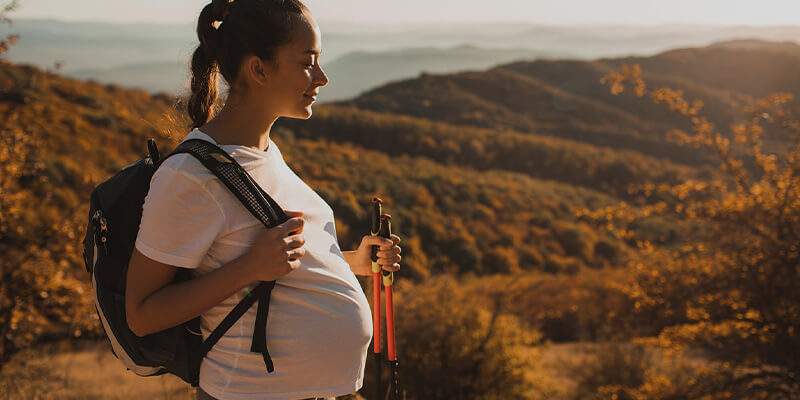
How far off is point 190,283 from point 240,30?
0.62 meters

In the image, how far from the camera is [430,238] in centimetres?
1714

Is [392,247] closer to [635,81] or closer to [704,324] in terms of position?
[704,324]

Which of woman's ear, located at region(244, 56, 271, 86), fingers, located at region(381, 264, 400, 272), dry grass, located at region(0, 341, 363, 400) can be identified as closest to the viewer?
woman's ear, located at region(244, 56, 271, 86)

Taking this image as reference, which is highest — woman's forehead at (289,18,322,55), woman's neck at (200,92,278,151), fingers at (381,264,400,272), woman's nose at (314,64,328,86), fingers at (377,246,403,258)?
woman's forehead at (289,18,322,55)

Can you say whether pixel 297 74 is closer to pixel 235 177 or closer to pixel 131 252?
pixel 235 177

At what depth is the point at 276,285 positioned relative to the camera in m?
1.37

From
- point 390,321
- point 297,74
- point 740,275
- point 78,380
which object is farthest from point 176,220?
point 78,380

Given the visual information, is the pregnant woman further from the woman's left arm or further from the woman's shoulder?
the woman's left arm

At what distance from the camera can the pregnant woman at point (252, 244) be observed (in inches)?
48.8

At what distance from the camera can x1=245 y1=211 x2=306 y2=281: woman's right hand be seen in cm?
127

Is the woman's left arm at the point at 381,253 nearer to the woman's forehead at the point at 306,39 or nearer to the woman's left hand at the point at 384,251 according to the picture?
the woman's left hand at the point at 384,251

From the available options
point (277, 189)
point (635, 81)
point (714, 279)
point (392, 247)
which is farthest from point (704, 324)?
point (277, 189)

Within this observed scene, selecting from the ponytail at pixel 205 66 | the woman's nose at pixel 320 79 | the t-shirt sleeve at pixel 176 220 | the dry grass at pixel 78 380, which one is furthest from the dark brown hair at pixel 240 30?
the dry grass at pixel 78 380

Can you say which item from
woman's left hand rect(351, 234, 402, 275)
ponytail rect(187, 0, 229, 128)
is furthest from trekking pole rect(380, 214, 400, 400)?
ponytail rect(187, 0, 229, 128)
